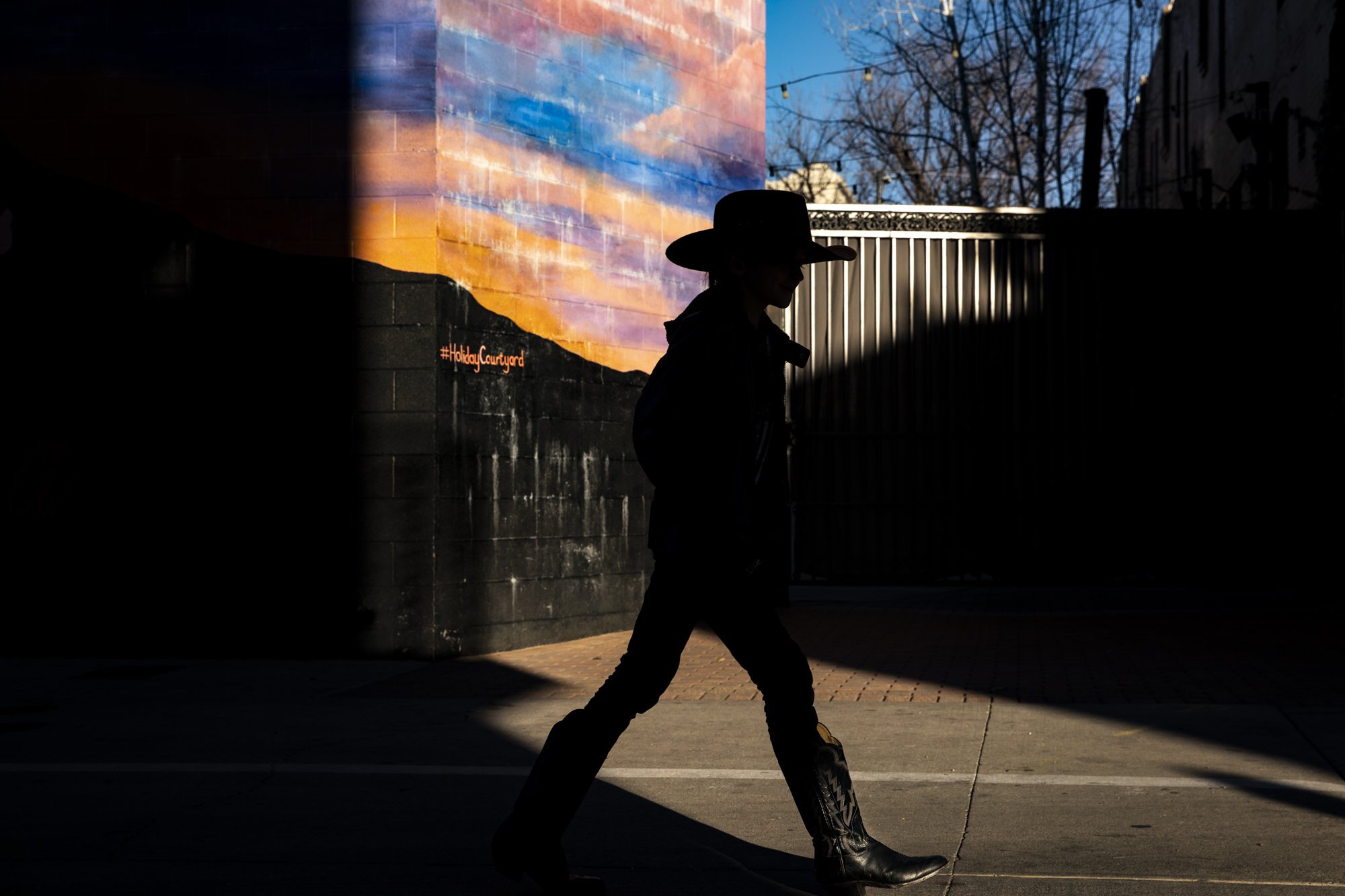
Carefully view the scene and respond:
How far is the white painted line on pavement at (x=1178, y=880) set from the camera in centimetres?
420

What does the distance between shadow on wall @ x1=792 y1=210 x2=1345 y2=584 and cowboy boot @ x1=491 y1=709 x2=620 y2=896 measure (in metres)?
10.2

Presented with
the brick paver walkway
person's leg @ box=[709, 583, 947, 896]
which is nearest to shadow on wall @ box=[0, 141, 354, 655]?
the brick paver walkway

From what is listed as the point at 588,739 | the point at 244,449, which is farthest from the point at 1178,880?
the point at 244,449

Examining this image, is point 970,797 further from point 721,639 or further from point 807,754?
point 721,639

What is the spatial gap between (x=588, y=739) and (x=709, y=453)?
83 centimetres

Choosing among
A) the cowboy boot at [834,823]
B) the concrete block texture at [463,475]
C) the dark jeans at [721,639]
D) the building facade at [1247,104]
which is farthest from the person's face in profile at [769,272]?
the building facade at [1247,104]

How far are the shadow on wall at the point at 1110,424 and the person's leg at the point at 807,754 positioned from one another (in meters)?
10.2

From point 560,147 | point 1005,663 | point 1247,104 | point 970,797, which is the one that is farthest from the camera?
point 1247,104

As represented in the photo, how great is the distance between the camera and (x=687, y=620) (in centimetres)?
405

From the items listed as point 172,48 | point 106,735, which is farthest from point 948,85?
point 106,735

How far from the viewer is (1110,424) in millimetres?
14242

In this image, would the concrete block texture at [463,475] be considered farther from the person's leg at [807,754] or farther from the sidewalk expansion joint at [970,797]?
the person's leg at [807,754]

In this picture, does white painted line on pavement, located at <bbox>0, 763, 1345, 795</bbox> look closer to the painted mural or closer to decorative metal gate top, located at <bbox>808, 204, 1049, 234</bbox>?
the painted mural

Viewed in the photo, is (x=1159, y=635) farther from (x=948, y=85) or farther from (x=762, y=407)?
(x=948, y=85)
